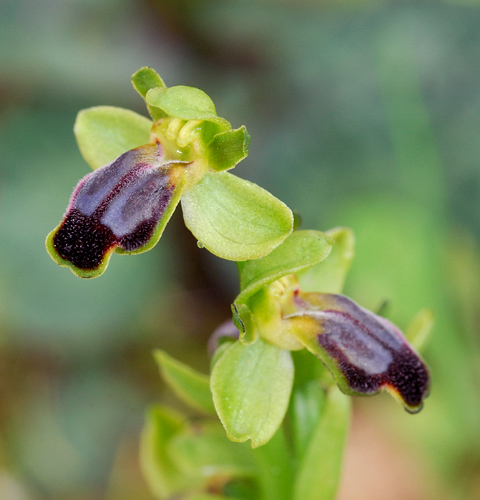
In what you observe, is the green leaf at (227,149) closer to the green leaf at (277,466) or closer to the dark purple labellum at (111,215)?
the dark purple labellum at (111,215)

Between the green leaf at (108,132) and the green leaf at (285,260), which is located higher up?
the green leaf at (108,132)

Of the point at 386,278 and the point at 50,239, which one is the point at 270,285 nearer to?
the point at 50,239

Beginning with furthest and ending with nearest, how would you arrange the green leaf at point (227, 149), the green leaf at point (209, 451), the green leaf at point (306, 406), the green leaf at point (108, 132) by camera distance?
the green leaf at point (209, 451) < the green leaf at point (306, 406) < the green leaf at point (108, 132) < the green leaf at point (227, 149)

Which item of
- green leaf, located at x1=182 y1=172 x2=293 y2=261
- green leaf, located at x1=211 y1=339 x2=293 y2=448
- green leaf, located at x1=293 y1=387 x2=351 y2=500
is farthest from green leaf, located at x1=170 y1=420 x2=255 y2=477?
green leaf, located at x1=182 y1=172 x2=293 y2=261

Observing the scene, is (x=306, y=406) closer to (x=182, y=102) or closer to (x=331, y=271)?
(x=331, y=271)

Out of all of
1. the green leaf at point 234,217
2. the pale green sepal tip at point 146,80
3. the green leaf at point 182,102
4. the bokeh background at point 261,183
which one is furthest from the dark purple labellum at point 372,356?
the bokeh background at point 261,183

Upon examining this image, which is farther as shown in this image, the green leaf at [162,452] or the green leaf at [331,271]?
the green leaf at [162,452]

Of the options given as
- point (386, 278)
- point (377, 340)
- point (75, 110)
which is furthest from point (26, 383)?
point (377, 340)

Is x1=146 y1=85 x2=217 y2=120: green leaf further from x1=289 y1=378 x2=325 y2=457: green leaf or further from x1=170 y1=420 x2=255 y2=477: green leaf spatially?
x1=170 y1=420 x2=255 y2=477: green leaf
